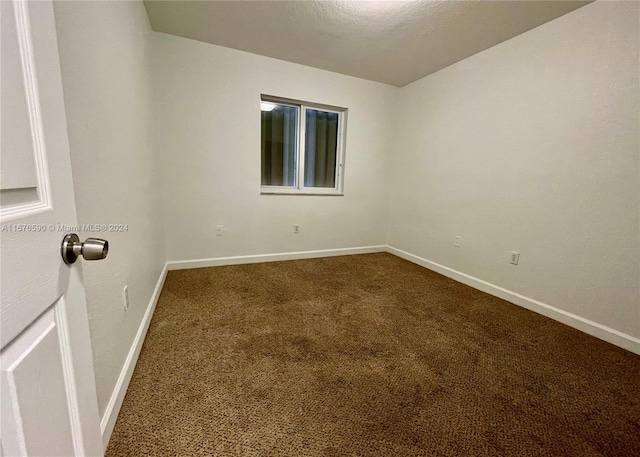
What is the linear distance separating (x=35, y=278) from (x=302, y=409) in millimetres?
1144

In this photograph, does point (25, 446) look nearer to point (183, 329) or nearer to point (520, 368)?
point (183, 329)

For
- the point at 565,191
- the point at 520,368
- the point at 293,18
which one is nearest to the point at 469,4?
the point at 293,18

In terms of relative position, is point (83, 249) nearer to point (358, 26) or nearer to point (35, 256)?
point (35, 256)

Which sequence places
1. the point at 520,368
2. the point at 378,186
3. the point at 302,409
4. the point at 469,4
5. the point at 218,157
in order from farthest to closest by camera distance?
1. the point at 378,186
2. the point at 218,157
3. the point at 469,4
4. the point at 520,368
5. the point at 302,409

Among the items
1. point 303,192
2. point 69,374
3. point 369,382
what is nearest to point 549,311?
point 369,382

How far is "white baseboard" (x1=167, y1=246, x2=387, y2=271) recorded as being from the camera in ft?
9.64

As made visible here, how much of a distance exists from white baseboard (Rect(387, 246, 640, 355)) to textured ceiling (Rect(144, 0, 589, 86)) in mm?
2212

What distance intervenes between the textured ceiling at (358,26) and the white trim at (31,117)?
6.92 ft

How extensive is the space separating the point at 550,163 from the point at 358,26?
1.91 metres

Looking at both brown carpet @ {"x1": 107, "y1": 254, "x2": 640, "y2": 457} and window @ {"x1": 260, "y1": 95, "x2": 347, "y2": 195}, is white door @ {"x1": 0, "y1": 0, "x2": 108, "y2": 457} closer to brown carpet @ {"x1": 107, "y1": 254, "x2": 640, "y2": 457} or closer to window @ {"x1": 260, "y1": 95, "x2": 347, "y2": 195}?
brown carpet @ {"x1": 107, "y1": 254, "x2": 640, "y2": 457}

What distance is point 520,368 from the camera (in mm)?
1540

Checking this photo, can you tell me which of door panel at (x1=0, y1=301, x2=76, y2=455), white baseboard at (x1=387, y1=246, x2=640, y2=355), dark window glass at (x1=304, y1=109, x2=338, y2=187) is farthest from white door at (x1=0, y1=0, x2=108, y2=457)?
dark window glass at (x1=304, y1=109, x2=338, y2=187)

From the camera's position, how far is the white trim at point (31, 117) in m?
0.39

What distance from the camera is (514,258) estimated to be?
239cm
